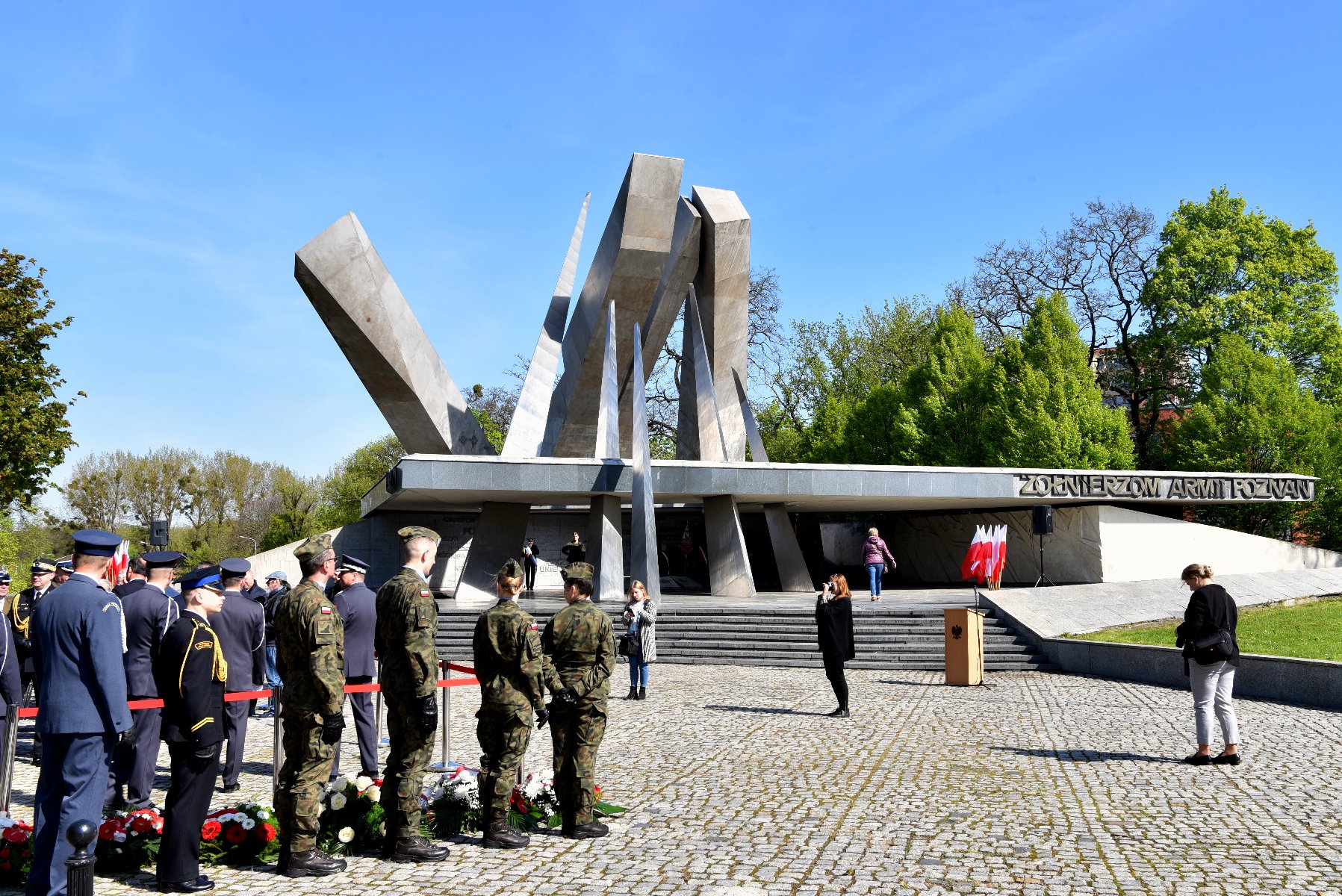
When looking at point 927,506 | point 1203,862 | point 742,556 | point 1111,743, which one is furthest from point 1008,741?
point 927,506

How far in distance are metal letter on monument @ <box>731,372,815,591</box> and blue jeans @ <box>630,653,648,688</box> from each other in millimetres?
12528

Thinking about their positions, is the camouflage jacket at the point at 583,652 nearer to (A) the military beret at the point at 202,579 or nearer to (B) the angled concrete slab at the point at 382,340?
(A) the military beret at the point at 202,579

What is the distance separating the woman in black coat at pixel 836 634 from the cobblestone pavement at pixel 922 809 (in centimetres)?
35

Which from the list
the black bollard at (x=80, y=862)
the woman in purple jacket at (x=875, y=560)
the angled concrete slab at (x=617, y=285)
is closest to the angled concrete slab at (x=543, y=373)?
the angled concrete slab at (x=617, y=285)

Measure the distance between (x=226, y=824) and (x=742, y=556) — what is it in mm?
17758

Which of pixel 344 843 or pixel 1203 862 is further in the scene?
pixel 344 843

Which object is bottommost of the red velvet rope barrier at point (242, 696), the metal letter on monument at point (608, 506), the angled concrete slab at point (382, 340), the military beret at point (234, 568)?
the red velvet rope barrier at point (242, 696)

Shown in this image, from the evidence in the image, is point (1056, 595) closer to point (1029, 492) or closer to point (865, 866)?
point (1029, 492)

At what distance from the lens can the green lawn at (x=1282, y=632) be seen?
520 inches

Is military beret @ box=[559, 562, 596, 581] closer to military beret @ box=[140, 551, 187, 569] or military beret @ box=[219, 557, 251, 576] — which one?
military beret @ box=[140, 551, 187, 569]

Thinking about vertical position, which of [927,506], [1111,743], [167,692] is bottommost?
[1111,743]

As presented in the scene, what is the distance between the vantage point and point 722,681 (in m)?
14.1

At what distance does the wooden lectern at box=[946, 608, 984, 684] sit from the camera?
1355 cm

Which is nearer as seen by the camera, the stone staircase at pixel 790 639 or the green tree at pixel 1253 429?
the stone staircase at pixel 790 639
